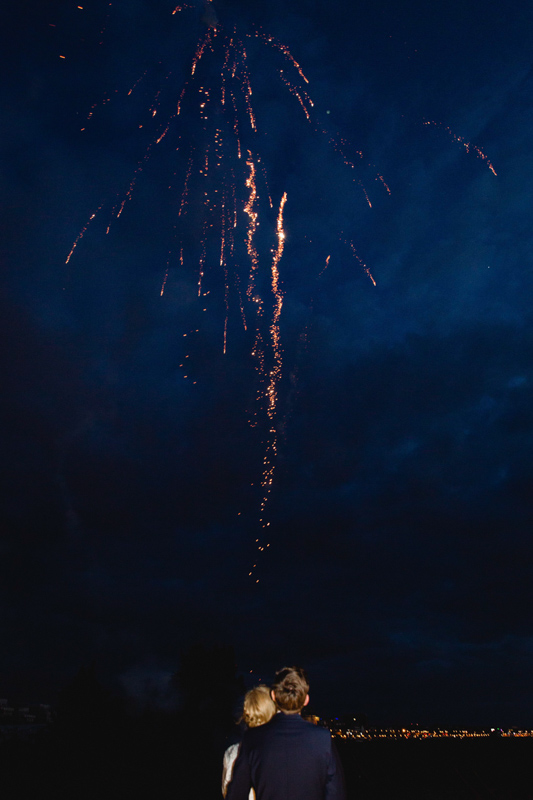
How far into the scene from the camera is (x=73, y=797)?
18.3 metres

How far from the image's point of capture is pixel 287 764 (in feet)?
9.78

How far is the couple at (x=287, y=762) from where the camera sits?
9.77 ft

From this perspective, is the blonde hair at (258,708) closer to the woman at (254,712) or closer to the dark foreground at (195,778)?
the woman at (254,712)

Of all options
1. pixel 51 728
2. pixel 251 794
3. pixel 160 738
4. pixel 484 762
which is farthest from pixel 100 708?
pixel 251 794

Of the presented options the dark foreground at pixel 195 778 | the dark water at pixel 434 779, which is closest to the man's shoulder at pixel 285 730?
the dark water at pixel 434 779

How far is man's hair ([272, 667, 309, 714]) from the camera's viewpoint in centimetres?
324

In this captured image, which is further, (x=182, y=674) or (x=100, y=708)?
(x=182, y=674)

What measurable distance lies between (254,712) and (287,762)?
874 millimetres

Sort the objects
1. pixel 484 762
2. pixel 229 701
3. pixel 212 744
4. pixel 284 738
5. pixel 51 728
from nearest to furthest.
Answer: pixel 284 738
pixel 484 762
pixel 212 744
pixel 51 728
pixel 229 701

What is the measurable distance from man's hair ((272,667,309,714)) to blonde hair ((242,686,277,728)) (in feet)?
1.44

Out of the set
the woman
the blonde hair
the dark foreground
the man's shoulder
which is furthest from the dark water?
the man's shoulder

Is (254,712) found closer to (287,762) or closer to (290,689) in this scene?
(290,689)

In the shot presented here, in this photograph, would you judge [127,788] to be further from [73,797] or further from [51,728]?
[51,728]

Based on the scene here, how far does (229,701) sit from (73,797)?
71544mm
